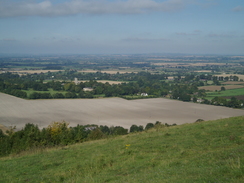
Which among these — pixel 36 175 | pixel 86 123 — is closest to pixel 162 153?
pixel 36 175

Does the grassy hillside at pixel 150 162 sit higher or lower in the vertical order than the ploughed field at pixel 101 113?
higher

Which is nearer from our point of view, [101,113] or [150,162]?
[150,162]

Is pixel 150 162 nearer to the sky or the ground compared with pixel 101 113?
nearer to the sky

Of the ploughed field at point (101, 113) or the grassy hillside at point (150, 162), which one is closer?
the grassy hillside at point (150, 162)
